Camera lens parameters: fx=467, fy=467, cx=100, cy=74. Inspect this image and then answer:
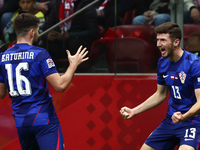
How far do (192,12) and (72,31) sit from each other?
63.2 inches

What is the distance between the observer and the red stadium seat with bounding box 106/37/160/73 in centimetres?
615

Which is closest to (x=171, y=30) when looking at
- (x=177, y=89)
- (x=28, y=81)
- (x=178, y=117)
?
(x=177, y=89)

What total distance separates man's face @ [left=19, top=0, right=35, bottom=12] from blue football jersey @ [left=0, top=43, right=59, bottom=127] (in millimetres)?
2136

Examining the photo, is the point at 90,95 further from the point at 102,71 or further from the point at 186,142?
the point at 186,142

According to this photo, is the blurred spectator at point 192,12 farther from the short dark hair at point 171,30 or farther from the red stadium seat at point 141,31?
the short dark hair at point 171,30

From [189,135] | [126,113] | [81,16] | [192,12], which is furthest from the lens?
[81,16]

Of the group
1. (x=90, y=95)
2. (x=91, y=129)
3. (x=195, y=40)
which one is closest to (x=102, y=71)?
(x=90, y=95)

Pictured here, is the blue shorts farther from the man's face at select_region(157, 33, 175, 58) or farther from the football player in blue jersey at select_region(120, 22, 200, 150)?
the man's face at select_region(157, 33, 175, 58)

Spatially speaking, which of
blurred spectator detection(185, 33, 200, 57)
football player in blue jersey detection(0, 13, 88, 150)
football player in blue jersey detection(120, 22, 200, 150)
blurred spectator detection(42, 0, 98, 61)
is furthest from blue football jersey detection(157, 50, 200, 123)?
blurred spectator detection(42, 0, 98, 61)

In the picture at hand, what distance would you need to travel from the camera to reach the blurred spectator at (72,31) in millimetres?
6242

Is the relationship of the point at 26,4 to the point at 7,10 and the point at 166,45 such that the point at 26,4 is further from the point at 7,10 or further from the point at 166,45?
the point at 166,45

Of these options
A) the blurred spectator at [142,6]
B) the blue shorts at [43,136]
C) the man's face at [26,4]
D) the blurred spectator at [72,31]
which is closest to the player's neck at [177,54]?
the blue shorts at [43,136]

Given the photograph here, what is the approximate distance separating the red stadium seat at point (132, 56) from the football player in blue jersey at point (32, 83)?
1.88m

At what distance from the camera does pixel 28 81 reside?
4223 mm
